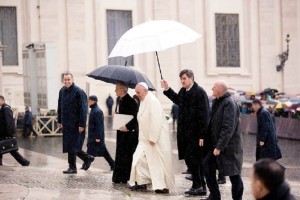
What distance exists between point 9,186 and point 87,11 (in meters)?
27.7

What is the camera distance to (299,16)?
4225 cm

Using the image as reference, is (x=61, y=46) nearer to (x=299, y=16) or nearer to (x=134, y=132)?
(x=299, y=16)

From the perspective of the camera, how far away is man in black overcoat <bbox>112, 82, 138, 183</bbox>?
11.5 meters

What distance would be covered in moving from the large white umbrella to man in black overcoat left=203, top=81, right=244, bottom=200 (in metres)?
1.83

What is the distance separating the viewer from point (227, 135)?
9289 mm

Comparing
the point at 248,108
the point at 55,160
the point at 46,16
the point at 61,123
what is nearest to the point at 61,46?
the point at 46,16

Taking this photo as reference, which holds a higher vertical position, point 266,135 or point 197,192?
point 266,135

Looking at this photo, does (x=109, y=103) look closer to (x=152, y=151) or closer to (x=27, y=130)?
(x=27, y=130)

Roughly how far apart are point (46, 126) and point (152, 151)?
59.5 feet

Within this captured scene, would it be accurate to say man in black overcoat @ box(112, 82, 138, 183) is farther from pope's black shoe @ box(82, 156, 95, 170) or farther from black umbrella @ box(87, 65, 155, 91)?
pope's black shoe @ box(82, 156, 95, 170)

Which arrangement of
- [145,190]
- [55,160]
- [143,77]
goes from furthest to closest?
[55,160] < [143,77] < [145,190]

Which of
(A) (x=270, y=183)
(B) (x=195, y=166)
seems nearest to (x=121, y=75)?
(B) (x=195, y=166)

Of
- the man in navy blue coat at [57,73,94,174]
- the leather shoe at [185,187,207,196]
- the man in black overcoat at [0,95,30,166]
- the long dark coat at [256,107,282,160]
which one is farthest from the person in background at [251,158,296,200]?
the man in black overcoat at [0,95,30,166]

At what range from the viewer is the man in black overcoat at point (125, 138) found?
11.5 metres
